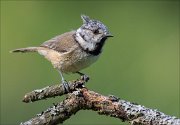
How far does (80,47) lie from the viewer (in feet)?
17.2

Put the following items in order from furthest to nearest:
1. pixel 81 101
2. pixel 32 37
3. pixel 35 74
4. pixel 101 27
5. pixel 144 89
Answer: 1. pixel 32 37
2. pixel 35 74
3. pixel 144 89
4. pixel 101 27
5. pixel 81 101

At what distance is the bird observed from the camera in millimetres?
5082

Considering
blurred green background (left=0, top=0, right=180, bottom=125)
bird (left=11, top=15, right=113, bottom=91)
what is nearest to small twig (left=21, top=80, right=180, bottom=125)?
bird (left=11, top=15, right=113, bottom=91)

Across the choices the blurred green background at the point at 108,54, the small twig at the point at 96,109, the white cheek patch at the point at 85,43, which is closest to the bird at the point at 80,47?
the white cheek patch at the point at 85,43

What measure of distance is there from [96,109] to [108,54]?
5.20 m

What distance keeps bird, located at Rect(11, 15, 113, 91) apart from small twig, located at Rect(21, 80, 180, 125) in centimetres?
134

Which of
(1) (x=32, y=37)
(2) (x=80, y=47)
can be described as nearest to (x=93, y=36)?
(2) (x=80, y=47)

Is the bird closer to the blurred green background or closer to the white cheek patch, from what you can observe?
the white cheek patch

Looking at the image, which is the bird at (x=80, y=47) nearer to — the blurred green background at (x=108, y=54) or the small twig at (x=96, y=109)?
the small twig at (x=96, y=109)

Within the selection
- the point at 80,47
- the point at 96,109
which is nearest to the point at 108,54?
the point at 80,47

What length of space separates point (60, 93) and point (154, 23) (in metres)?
6.21

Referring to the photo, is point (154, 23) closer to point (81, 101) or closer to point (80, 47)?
point (80, 47)

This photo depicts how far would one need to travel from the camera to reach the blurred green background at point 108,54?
7.60 meters

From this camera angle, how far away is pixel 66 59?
5.25 metres
